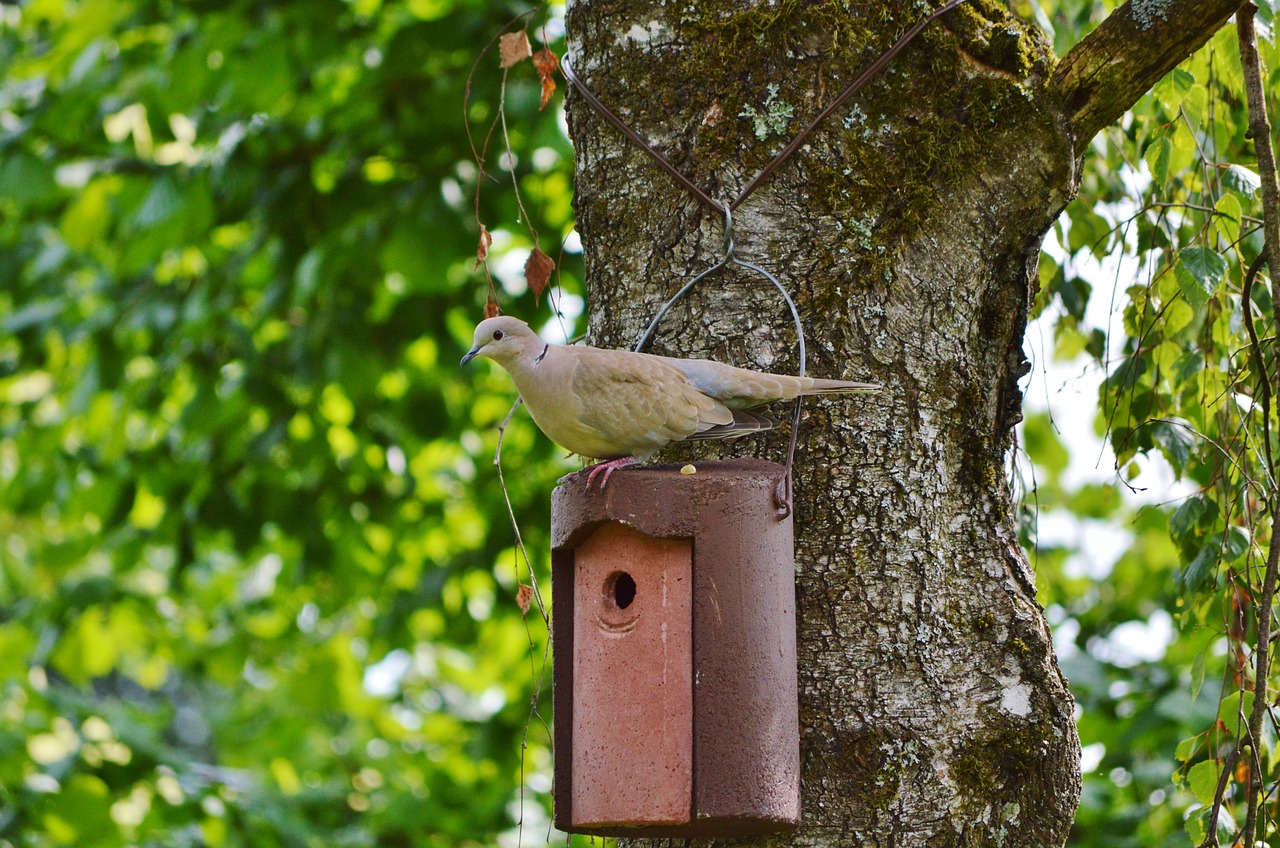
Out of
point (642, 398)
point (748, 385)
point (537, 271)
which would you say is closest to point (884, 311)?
point (748, 385)

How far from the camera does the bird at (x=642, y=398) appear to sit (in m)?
2.22

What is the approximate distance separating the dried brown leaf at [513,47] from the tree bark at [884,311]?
36 cm

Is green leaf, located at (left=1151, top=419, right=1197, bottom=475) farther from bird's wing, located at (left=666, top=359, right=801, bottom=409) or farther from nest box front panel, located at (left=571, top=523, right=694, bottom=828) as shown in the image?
nest box front panel, located at (left=571, top=523, right=694, bottom=828)

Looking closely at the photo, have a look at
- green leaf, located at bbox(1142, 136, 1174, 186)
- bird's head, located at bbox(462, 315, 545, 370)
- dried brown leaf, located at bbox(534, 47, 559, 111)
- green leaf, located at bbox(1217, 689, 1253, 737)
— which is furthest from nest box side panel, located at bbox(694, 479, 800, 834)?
dried brown leaf, located at bbox(534, 47, 559, 111)

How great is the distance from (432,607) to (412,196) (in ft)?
5.73

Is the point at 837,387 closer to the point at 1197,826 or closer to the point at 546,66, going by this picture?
the point at 1197,826

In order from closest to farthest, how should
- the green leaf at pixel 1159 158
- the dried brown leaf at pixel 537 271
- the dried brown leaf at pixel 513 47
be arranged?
the green leaf at pixel 1159 158 < the dried brown leaf at pixel 537 271 < the dried brown leaf at pixel 513 47

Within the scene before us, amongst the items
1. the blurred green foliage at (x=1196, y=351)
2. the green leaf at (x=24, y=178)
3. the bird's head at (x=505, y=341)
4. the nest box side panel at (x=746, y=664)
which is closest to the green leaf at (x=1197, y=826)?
the blurred green foliage at (x=1196, y=351)

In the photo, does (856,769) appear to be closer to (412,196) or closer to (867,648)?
(867,648)

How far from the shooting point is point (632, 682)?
2.20 meters

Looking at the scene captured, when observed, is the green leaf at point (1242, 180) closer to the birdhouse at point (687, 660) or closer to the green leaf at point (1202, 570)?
the green leaf at point (1202, 570)

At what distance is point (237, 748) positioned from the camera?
291 inches

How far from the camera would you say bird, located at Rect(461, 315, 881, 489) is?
2.22 meters

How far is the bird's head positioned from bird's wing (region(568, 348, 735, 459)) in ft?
0.61
